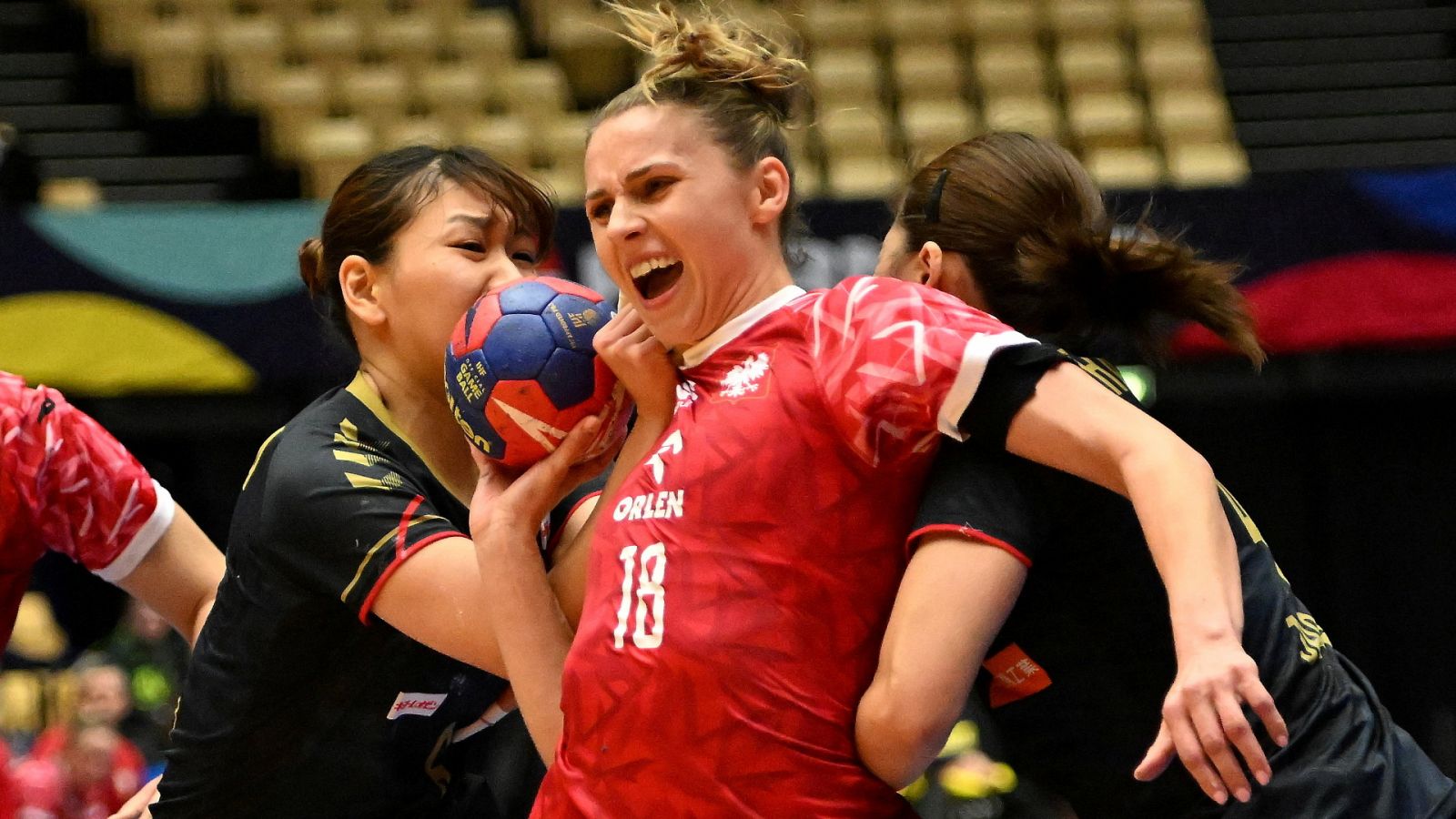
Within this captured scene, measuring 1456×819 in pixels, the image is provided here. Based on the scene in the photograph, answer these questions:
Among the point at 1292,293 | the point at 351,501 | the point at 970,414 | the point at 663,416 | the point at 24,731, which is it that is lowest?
the point at 24,731

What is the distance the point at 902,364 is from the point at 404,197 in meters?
1.20

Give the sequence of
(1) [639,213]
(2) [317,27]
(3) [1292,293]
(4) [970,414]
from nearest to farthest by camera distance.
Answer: (4) [970,414] < (1) [639,213] < (3) [1292,293] < (2) [317,27]

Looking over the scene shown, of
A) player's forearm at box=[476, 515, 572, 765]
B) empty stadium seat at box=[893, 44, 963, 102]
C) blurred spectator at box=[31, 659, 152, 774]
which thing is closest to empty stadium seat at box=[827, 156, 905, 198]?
empty stadium seat at box=[893, 44, 963, 102]

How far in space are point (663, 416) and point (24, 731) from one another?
22.0 ft

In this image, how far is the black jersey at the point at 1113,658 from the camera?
2229mm

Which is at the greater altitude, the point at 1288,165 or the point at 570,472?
the point at 570,472

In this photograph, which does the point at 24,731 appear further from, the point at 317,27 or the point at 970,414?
the point at 970,414

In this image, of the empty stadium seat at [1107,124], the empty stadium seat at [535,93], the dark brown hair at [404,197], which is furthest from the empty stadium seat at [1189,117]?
the dark brown hair at [404,197]

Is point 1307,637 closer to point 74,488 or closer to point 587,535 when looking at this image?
point 587,535

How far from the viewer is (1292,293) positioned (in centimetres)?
780

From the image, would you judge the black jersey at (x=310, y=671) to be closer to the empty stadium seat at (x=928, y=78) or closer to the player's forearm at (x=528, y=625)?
the player's forearm at (x=528, y=625)

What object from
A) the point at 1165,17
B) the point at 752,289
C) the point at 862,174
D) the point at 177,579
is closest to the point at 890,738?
the point at 752,289

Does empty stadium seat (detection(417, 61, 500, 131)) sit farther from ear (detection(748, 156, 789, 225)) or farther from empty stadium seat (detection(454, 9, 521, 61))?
ear (detection(748, 156, 789, 225))

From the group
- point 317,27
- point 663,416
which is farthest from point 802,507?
point 317,27
